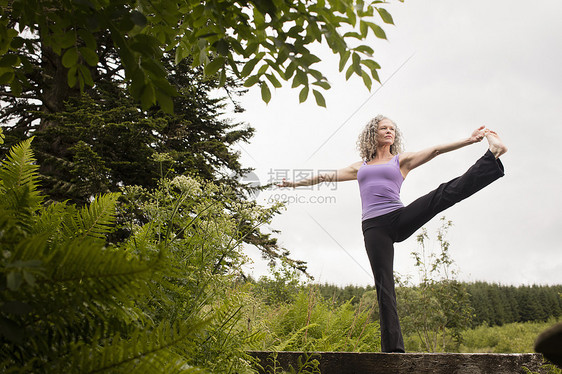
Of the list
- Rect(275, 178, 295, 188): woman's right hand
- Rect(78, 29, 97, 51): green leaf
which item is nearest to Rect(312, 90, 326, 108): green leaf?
Rect(78, 29, 97, 51): green leaf

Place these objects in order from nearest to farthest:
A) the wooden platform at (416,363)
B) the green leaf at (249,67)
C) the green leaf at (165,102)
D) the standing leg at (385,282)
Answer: the green leaf at (165,102)
the green leaf at (249,67)
the wooden platform at (416,363)
the standing leg at (385,282)

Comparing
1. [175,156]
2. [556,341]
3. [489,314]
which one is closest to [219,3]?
[556,341]

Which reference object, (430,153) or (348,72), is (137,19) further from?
(430,153)

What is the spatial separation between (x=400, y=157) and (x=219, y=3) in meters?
2.92

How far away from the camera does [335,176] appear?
413 centimetres

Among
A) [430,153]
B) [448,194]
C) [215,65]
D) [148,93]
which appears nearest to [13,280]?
[148,93]

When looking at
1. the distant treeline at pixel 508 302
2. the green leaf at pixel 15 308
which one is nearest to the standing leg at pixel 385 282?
the green leaf at pixel 15 308

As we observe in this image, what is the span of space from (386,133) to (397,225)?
1176 millimetres

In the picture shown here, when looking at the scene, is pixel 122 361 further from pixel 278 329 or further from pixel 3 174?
pixel 278 329

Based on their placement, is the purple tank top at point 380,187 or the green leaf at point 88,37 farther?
the purple tank top at point 380,187

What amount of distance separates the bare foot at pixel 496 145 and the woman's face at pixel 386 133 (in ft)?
3.67

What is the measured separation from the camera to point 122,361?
486 mm

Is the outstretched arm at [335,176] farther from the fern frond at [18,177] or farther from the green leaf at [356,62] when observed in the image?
the fern frond at [18,177]

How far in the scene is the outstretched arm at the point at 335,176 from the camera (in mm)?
3980
